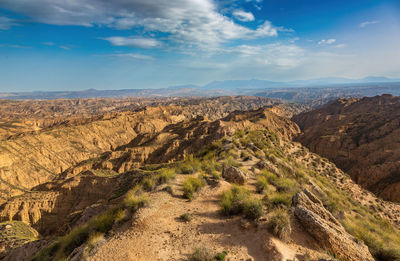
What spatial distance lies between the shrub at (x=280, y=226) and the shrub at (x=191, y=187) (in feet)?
13.7

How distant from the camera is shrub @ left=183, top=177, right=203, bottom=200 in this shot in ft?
32.8

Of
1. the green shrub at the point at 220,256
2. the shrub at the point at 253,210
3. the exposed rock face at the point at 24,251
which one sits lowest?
the exposed rock face at the point at 24,251

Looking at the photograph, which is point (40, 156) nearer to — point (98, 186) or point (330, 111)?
point (98, 186)

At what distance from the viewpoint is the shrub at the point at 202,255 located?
5.75 metres

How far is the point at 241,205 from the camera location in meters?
8.20

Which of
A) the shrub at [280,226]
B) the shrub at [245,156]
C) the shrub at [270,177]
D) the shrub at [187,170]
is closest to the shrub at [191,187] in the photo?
the shrub at [187,170]

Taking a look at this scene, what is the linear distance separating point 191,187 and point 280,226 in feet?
15.9

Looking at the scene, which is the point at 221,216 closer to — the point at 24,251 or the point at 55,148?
the point at 24,251

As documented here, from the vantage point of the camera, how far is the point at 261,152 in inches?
822

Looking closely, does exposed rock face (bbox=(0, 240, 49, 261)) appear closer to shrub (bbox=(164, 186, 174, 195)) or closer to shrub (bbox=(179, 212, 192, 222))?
shrub (bbox=(164, 186, 174, 195))

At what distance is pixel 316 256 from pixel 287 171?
Answer: 39.4ft

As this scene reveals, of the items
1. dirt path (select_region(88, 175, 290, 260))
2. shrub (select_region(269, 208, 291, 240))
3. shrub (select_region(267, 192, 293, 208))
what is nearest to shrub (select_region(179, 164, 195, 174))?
dirt path (select_region(88, 175, 290, 260))

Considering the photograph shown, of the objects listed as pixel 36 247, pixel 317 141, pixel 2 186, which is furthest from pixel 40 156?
pixel 317 141

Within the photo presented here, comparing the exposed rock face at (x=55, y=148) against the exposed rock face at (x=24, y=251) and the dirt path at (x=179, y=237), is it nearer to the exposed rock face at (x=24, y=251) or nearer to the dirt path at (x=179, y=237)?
the exposed rock face at (x=24, y=251)
